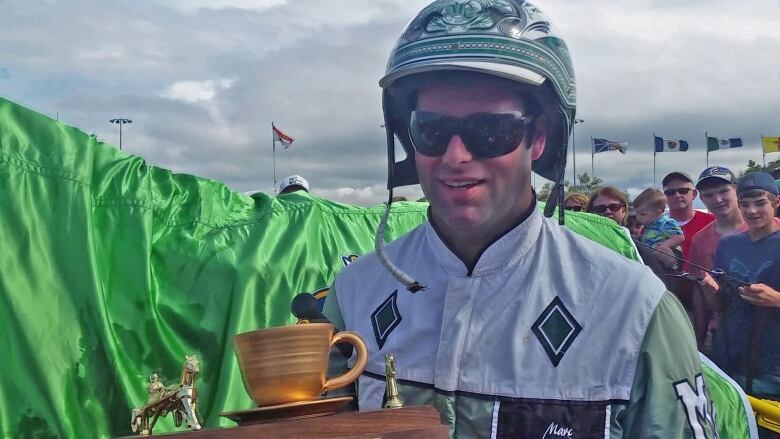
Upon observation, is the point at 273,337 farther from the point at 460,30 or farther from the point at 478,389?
the point at 460,30

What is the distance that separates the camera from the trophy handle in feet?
5.08

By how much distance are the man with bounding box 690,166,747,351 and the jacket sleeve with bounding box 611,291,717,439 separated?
11.6 feet

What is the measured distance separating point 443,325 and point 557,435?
0.37 m

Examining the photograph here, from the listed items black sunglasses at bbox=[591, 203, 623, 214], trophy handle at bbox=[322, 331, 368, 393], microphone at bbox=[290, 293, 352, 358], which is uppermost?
black sunglasses at bbox=[591, 203, 623, 214]

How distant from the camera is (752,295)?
4.60m

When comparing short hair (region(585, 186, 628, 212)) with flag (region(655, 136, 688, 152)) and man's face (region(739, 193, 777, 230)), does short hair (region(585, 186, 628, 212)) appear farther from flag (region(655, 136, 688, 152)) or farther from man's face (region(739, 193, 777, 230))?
flag (region(655, 136, 688, 152))

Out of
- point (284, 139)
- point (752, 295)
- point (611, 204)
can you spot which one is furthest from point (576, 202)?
point (284, 139)

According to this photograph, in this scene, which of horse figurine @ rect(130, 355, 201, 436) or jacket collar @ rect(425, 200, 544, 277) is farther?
jacket collar @ rect(425, 200, 544, 277)

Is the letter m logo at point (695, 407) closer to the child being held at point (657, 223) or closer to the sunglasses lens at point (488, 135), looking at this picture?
the sunglasses lens at point (488, 135)

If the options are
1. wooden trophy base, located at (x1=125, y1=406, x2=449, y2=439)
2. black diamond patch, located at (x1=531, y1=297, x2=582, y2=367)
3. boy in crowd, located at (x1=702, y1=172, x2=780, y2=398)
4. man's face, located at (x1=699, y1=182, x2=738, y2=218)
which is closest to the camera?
wooden trophy base, located at (x1=125, y1=406, x2=449, y2=439)

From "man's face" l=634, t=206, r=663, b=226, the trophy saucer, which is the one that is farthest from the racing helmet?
"man's face" l=634, t=206, r=663, b=226

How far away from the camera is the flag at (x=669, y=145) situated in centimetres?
2742

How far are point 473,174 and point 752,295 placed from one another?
10.6ft

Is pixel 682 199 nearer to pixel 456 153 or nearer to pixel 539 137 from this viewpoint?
pixel 539 137
